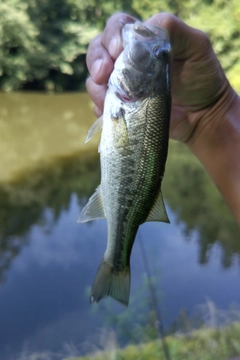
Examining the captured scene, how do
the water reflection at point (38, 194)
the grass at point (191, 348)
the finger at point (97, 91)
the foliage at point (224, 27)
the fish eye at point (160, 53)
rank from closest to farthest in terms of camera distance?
the fish eye at point (160, 53) → the finger at point (97, 91) → the grass at point (191, 348) → the water reflection at point (38, 194) → the foliage at point (224, 27)

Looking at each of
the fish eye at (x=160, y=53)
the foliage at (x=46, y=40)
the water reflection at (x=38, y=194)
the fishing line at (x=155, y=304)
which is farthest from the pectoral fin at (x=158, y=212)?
the foliage at (x=46, y=40)

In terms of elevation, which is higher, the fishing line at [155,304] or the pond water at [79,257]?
the fishing line at [155,304]

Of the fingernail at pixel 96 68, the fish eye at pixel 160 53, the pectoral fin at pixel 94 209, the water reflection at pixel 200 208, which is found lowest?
the water reflection at pixel 200 208

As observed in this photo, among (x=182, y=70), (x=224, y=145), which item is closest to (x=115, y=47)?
(x=182, y=70)

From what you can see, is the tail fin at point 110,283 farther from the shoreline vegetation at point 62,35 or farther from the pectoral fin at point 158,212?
the shoreline vegetation at point 62,35

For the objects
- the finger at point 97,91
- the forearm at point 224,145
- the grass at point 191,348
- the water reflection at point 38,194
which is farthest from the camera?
the water reflection at point 38,194

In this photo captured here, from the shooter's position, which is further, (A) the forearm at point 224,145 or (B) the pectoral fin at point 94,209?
(A) the forearm at point 224,145
